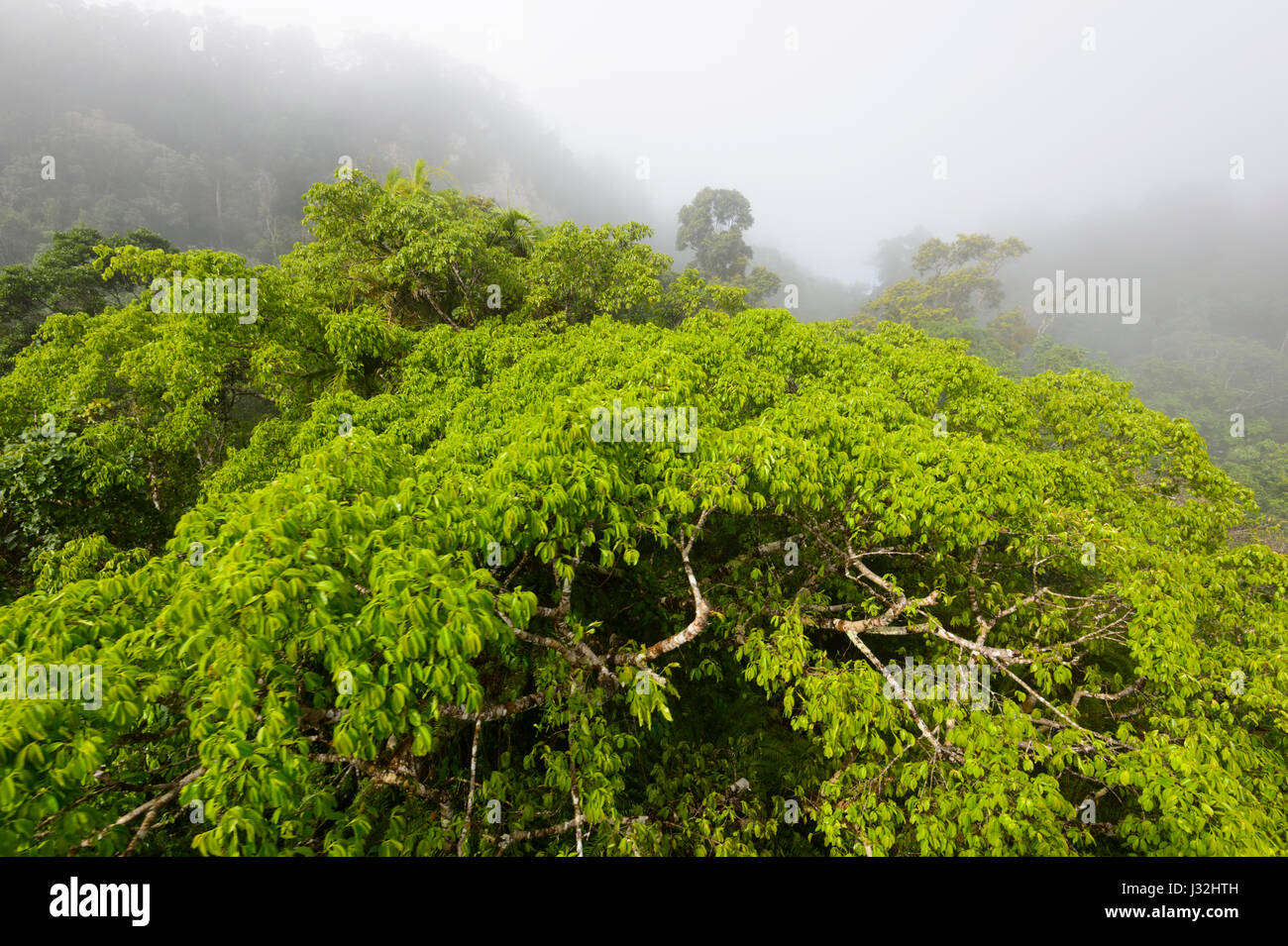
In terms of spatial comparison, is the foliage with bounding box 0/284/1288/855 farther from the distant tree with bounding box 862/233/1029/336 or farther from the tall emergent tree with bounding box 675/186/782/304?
the distant tree with bounding box 862/233/1029/336

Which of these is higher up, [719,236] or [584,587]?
[719,236]

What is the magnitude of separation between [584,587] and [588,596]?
0.60 feet

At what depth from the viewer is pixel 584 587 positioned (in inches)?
344

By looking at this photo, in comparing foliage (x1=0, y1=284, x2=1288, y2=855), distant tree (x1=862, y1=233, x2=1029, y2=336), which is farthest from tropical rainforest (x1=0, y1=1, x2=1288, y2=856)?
distant tree (x1=862, y1=233, x2=1029, y2=336)

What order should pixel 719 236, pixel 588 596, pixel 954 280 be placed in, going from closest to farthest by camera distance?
pixel 588 596, pixel 719 236, pixel 954 280

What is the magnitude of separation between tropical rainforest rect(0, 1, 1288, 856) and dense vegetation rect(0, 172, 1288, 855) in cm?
6

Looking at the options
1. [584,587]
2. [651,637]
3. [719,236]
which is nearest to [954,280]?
[719,236]

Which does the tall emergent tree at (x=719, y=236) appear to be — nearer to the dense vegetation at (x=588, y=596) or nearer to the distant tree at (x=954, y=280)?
the distant tree at (x=954, y=280)

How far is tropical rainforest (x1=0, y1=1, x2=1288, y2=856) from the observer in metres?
2.96

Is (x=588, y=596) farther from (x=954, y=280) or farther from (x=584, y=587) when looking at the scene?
(x=954, y=280)

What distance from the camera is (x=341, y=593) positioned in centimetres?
306
